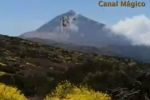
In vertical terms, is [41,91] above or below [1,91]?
below

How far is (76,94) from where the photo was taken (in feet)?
107

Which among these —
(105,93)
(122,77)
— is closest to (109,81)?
(122,77)

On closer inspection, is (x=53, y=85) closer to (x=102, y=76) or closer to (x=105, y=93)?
(x=102, y=76)

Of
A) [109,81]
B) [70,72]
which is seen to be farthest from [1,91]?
[70,72]

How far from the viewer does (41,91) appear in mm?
41125

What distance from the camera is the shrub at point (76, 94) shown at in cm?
3142

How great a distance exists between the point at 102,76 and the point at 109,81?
1.26 metres

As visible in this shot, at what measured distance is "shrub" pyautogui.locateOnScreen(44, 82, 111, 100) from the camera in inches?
1237

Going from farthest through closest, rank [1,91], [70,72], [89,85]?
[70,72], [89,85], [1,91]

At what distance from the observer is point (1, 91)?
96.8 ft

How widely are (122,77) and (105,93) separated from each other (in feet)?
15.4

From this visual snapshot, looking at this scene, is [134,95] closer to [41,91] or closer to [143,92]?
[143,92]

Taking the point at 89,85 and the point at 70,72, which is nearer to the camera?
the point at 89,85

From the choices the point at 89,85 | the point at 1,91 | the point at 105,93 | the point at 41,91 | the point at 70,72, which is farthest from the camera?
the point at 70,72
